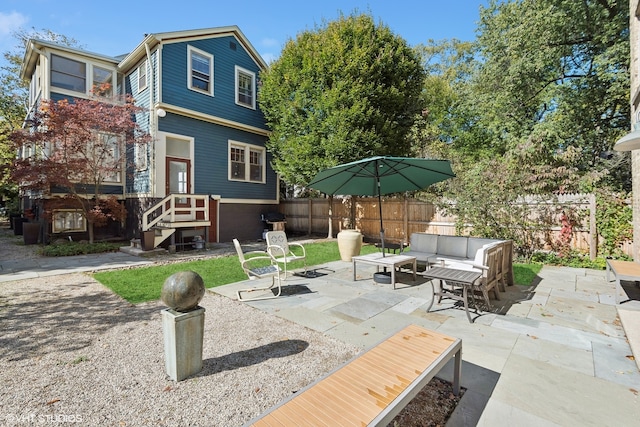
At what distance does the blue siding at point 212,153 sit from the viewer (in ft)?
36.6

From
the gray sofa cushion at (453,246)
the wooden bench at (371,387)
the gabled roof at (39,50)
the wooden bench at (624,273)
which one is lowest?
the wooden bench at (371,387)

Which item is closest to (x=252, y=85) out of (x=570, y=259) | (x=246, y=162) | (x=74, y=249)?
(x=246, y=162)

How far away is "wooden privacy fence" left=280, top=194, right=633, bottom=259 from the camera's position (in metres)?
7.75

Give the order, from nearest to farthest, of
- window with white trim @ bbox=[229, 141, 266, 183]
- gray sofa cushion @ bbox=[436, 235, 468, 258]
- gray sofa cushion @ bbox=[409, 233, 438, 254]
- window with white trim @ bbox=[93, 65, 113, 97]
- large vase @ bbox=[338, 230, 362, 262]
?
gray sofa cushion @ bbox=[436, 235, 468, 258], gray sofa cushion @ bbox=[409, 233, 438, 254], large vase @ bbox=[338, 230, 362, 262], window with white trim @ bbox=[93, 65, 113, 97], window with white trim @ bbox=[229, 141, 266, 183]

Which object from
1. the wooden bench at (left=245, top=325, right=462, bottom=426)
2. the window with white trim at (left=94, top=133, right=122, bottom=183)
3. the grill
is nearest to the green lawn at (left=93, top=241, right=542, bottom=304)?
the wooden bench at (left=245, top=325, right=462, bottom=426)

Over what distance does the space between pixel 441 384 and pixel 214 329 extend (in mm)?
2654

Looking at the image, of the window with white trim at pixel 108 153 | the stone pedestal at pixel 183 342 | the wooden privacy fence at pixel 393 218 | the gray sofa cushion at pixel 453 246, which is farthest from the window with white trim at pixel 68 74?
the gray sofa cushion at pixel 453 246

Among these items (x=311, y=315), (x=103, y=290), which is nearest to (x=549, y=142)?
(x=311, y=315)

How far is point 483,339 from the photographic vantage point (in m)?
3.40

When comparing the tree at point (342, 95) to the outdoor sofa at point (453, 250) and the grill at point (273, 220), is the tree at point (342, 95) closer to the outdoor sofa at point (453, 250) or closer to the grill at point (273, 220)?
the grill at point (273, 220)

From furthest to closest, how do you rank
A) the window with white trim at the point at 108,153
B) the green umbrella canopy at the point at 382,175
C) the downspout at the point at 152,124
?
the downspout at the point at 152,124 → the window with white trim at the point at 108,153 → the green umbrella canopy at the point at 382,175

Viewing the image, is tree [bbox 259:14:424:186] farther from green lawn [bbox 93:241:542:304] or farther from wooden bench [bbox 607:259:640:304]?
wooden bench [bbox 607:259:640:304]

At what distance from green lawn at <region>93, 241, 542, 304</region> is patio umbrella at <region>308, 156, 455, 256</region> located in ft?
7.27

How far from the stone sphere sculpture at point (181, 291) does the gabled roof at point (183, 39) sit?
10.8 m
